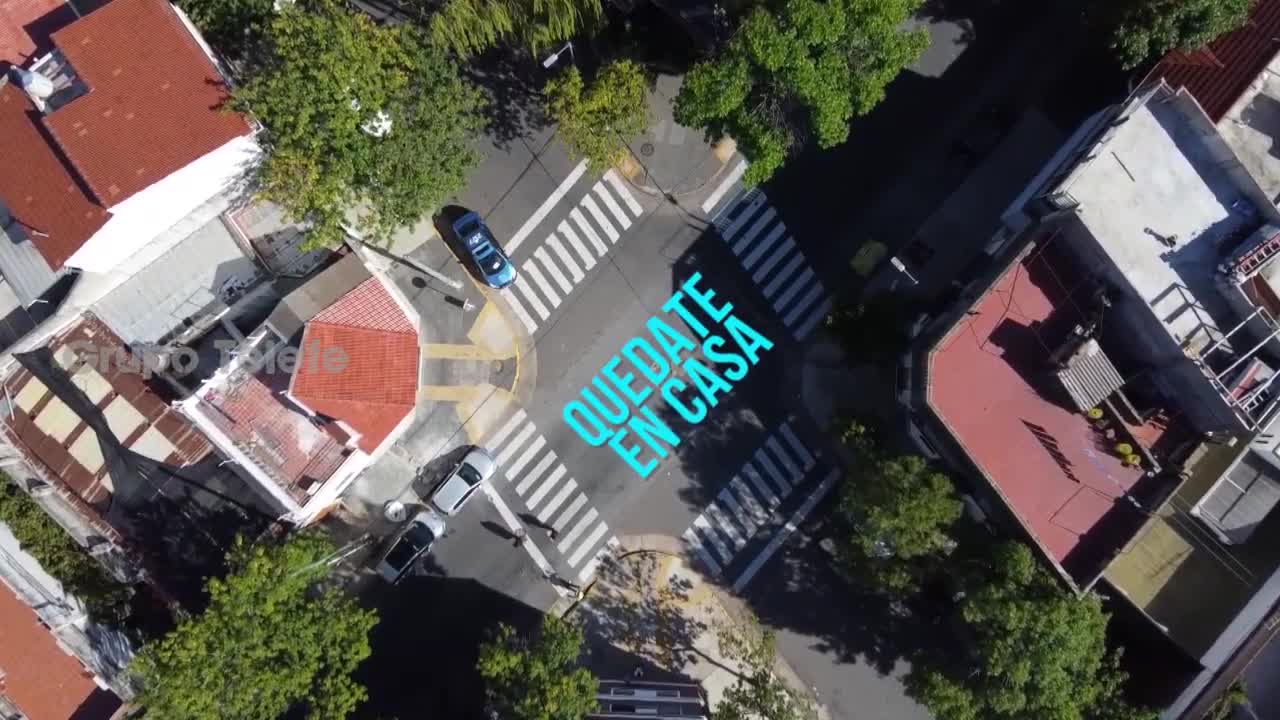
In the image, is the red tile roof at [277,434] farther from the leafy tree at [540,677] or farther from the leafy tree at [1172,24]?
the leafy tree at [1172,24]

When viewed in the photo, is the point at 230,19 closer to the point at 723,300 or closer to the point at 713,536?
the point at 723,300

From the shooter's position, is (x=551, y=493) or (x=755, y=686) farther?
(x=551, y=493)

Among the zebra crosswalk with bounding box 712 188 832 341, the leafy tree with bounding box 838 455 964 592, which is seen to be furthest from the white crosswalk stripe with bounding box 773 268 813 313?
the leafy tree with bounding box 838 455 964 592

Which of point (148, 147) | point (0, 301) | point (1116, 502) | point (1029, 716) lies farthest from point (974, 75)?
point (0, 301)

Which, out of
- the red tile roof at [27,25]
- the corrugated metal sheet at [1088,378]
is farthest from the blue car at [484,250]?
the corrugated metal sheet at [1088,378]

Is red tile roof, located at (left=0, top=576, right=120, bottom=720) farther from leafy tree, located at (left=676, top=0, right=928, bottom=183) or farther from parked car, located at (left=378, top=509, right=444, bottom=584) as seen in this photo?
leafy tree, located at (left=676, top=0, right=928, bottom=183)

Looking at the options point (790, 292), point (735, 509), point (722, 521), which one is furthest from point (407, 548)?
point (790, 292)

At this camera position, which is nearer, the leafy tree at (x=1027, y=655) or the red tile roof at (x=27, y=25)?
the leafy tree at (x=1027, y=655)
